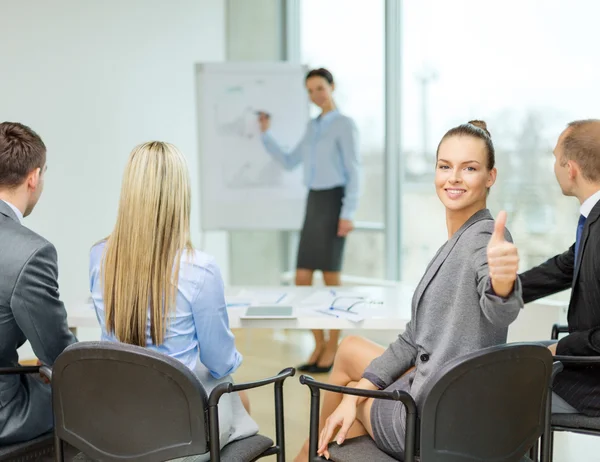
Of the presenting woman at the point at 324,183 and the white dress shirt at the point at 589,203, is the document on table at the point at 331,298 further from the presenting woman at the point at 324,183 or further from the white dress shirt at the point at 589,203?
the presenting woman at the point at 324,183

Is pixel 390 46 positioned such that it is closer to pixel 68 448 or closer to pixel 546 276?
pixel 546 276

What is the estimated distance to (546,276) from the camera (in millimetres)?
2531

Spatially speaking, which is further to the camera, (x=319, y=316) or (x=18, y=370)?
(x=319, y=316)

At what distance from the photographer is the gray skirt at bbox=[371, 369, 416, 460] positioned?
1.79 meters

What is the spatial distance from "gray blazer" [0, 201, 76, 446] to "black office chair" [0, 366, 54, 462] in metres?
0.02

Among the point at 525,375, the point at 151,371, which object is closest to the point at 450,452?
the point at 525,375

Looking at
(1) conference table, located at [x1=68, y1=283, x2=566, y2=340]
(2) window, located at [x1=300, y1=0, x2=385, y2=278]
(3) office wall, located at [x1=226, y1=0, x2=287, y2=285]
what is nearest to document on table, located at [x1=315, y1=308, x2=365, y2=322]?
(1) conference table, located at [x1=68, y1=283, x2=566, y2=340]

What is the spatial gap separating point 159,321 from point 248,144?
301cm

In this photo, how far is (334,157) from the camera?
441 cm

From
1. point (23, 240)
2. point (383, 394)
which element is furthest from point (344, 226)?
point (383, 394)

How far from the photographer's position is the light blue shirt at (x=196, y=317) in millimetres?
1865

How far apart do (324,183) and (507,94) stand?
4.13ft

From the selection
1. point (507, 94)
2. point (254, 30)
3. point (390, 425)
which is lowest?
point (390, 425)

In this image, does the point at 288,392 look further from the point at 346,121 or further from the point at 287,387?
the point at 346,121
